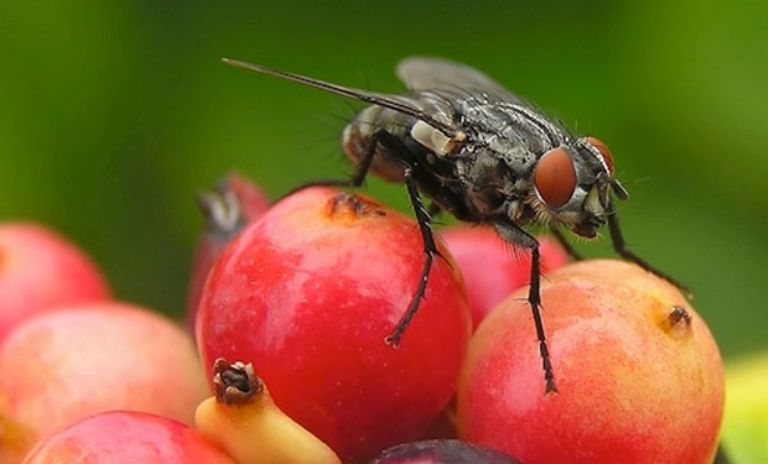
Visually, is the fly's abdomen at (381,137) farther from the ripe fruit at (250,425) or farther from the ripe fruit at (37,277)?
the ripe fruit at (250,425)

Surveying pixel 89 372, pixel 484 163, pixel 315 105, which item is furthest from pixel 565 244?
A: pixel 315 105

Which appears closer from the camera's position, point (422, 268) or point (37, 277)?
point (422, 268)

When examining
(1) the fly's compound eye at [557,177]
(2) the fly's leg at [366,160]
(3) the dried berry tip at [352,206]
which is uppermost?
(1) the fly's compound eye at [557,177]

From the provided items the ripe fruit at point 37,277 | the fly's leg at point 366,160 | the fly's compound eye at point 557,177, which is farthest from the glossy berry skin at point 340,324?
the ripe fruit at point 37,277

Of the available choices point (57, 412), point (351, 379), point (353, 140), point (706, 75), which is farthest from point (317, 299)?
point (706, 75)

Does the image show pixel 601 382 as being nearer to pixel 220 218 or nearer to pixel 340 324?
pixel 340 324

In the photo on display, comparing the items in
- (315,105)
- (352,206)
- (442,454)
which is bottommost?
(315,105)

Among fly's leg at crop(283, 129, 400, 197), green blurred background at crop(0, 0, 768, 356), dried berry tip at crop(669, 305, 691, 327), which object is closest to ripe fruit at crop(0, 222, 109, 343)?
fly's leg at crop(283, 129, 400, 197)
